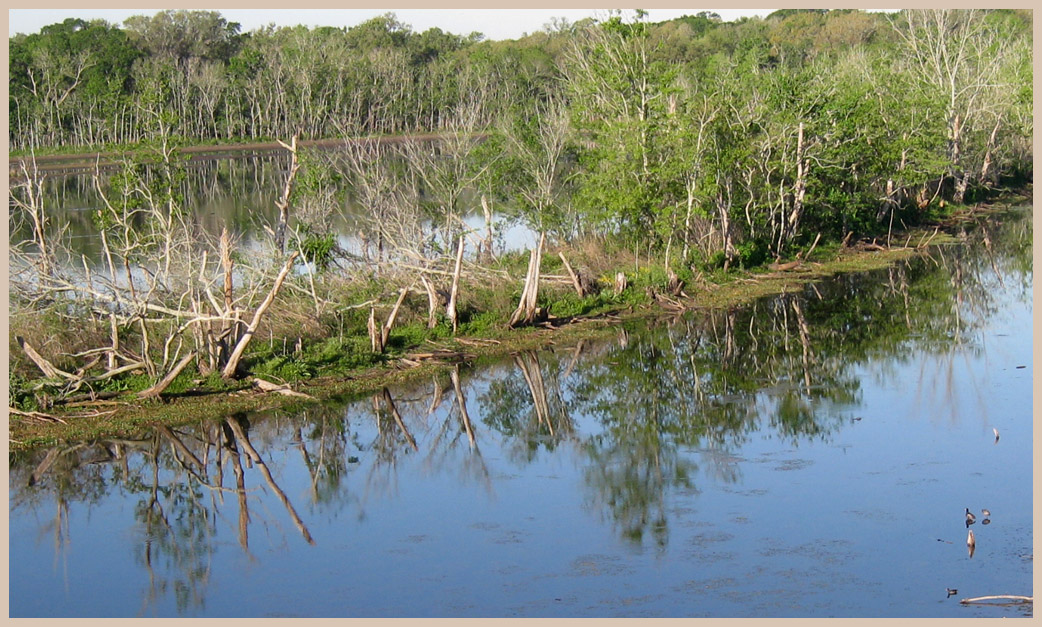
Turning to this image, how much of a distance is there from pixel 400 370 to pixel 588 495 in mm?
5819

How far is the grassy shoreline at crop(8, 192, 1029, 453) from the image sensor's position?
17109 millimetres

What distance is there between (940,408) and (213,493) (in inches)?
417

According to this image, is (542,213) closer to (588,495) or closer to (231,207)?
(588,495)

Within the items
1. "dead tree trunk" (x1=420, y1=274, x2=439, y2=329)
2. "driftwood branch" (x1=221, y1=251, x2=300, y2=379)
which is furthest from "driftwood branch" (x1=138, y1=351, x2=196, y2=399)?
"dead tree trunk" (x1=420, y1=274, x2=439, y2=329)

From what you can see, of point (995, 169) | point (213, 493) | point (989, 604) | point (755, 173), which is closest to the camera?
point (989, 604)

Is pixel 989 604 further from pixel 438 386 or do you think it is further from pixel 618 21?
pixel 618 21

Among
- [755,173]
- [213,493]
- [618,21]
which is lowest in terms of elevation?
[213,493]

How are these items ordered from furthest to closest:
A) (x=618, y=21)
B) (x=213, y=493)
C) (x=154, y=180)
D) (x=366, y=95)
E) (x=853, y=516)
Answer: (x=366, y=95), (x=618, y=21), (x=154, y=180), (x=213, y=493), (x=853, y=516)

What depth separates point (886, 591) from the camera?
11.9m

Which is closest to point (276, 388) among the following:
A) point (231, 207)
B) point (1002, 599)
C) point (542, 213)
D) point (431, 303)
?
point (431, 303)

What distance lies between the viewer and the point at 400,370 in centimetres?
2008

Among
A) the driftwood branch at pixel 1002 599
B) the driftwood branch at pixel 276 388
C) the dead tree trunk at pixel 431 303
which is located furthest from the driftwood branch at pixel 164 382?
the driftwood branch at pixel 1002 599

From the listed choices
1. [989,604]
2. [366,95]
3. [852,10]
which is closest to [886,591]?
[989,604]

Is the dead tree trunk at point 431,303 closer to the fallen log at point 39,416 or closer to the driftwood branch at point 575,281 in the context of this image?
the driftwood branch at point 575,281
